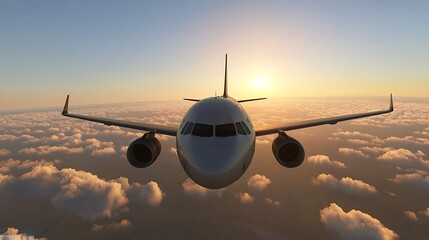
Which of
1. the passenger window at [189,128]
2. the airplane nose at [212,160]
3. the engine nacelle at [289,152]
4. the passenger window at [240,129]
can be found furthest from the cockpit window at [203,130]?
the engine nacelle at [289,152]

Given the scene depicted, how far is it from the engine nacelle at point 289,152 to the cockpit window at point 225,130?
464 cm

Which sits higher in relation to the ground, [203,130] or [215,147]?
[203,130]

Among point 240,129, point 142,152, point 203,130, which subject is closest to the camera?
point 203,130

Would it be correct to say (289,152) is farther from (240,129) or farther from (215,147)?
(215,147)

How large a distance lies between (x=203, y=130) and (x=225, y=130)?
3.38 feet

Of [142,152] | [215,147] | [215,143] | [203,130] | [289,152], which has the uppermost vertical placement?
[203,130]

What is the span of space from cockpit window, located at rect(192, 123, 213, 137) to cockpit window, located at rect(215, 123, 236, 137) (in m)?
0.33

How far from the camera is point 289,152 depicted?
12773mm

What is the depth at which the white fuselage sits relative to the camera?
7.75m

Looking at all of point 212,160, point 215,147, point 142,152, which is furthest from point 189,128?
point 142,152

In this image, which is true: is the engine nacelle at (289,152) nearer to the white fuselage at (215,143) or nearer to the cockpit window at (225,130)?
the white fuselage at (215,143)

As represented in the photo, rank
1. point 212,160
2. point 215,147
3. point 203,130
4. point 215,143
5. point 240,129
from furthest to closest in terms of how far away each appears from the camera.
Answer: point 240,129, point 203,130, point 215,143, point 215,147, point 212,160

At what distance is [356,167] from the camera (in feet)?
643

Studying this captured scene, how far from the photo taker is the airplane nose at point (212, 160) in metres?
7.56
